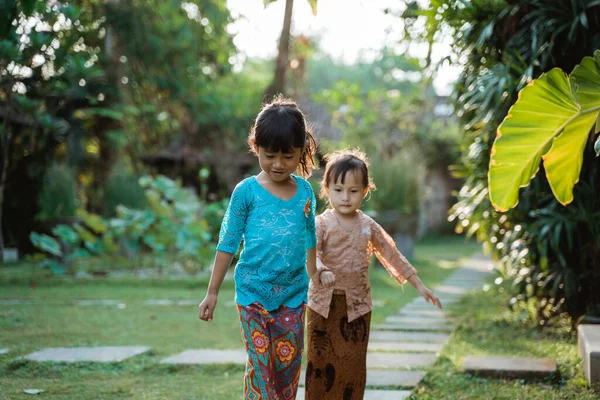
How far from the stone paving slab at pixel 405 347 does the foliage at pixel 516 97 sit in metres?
0.92

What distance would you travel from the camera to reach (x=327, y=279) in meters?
2.69

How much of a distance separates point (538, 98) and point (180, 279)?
6499 mm

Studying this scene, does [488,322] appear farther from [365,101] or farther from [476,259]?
[365,101]

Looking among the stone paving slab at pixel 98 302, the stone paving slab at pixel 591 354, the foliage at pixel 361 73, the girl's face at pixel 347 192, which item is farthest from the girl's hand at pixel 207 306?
the foliage at pixel 361 73

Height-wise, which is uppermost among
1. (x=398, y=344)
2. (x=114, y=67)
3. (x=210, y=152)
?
(x=114, y=67)

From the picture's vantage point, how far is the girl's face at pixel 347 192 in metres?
2.87

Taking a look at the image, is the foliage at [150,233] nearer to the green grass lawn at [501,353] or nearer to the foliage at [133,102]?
the foliage at [133,102]

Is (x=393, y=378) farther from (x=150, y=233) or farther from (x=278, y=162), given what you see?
(x=150, y=233)

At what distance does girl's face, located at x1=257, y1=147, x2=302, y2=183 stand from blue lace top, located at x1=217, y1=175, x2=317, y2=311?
7cm

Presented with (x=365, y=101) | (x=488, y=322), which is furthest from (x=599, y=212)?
(x=365, y=101)

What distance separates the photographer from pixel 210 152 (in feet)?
46.8

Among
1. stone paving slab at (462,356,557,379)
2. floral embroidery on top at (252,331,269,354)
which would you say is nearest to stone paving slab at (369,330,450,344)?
stone paving slab at (462,356,557,379)

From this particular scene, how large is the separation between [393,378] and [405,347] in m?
0.95

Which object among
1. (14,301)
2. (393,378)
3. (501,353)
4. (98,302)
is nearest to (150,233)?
(98,302)
